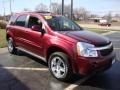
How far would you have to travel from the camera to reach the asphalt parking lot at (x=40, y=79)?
582 centimetres

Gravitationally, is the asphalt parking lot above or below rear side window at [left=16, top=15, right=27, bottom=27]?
below

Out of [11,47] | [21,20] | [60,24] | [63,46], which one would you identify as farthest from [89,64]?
[11,47]

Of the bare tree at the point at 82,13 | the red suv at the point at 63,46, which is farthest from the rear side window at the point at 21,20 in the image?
the bare tree at the point at 82,13

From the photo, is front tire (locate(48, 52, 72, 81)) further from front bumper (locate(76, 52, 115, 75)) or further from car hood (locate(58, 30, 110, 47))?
car hood (locate(58, 30, 110, 47))

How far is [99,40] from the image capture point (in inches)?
242

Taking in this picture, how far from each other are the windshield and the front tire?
92 cm

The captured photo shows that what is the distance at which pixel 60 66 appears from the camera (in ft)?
20.7

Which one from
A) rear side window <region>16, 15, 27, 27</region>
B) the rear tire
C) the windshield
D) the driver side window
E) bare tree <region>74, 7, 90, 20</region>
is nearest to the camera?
the windshield

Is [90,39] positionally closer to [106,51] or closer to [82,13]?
[106,51]

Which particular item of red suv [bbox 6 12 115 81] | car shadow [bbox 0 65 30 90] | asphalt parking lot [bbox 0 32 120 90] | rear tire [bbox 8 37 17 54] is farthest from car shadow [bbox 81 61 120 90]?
rear tire [bbox 8 37 17 54]

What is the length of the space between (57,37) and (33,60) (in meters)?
2.48

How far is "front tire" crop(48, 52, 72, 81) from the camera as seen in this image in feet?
19.7

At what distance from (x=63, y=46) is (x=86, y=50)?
0.63 m

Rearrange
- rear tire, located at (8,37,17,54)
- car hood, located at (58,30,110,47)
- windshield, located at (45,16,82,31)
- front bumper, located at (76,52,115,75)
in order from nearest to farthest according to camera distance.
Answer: front bumper, located at (76,52,115,75)
car hood, located at (58,30,110,47)
windshield, located at (45,16,82,31)
rear tire, located at (8,37,17,54)
